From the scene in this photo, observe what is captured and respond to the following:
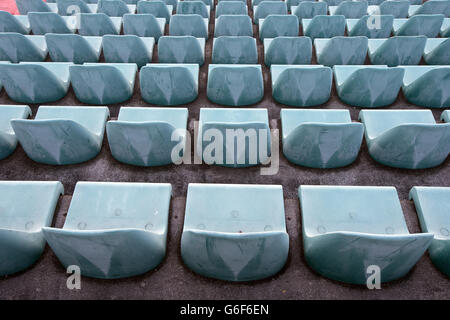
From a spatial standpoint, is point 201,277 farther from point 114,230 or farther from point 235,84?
point 235,84

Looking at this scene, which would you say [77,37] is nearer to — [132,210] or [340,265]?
[132,210]

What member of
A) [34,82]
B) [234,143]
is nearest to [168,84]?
[234,143]

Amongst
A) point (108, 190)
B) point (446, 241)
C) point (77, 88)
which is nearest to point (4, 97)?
point (77, 88)

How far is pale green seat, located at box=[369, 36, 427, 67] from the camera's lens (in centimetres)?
347

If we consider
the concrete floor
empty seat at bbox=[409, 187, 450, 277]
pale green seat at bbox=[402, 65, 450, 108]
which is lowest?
the concrete floor

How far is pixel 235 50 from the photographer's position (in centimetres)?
354

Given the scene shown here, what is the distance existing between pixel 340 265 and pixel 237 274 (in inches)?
20.7

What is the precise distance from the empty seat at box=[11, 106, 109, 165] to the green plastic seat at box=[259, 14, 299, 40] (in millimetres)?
2252

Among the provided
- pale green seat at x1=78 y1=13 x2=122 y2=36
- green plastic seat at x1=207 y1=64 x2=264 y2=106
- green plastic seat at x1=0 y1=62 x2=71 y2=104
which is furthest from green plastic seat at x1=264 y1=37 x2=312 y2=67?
green plastic seat at x1=0 y1=62 x2=71 y2=104

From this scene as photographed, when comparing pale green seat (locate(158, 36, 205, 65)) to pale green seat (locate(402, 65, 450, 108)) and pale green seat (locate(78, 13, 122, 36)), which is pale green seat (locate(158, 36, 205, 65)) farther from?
pale green seat (locate(402, 65, 450, 108))

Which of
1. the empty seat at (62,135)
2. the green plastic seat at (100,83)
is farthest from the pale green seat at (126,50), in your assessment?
the empty seat at (62,135)

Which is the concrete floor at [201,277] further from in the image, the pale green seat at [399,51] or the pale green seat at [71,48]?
the pale green seat at [71,48]

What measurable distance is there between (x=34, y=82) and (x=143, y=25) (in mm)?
1582

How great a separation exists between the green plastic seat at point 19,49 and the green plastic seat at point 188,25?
1.45 metres
